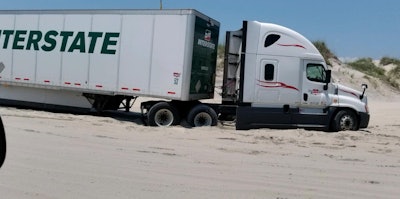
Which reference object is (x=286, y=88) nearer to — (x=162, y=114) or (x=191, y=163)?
(x=162, y=114)

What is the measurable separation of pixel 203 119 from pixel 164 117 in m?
1.17

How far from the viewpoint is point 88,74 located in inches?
628

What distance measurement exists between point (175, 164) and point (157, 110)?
22.1 ft

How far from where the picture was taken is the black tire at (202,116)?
48.9 feet

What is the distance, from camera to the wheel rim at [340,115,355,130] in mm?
14805

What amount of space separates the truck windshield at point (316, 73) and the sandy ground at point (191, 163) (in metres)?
1.88

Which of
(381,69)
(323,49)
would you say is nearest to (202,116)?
(323,49)

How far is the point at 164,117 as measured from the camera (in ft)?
49.6

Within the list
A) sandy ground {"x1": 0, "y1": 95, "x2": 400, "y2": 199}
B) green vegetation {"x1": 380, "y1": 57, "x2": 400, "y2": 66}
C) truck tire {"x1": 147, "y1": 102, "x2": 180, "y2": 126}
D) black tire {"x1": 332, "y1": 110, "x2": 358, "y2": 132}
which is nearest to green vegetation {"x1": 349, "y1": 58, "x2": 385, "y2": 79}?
green vegetation {"x1": 380, "y1": 57, "x2": 400, "y2": 66}

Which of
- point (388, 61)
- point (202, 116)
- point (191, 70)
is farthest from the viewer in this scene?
point (388, 61)

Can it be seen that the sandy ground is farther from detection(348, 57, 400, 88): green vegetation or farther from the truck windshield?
detection(348, 57, 400, 88): green vegetation

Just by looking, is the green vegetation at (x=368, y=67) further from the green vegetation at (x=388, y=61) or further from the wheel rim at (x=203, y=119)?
the wheel rim at (x=203, y=119)

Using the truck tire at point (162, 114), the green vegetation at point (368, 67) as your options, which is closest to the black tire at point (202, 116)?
the truck tire at point (162, 114)

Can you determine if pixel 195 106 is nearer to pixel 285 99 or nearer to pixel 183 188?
pixel 285 99
